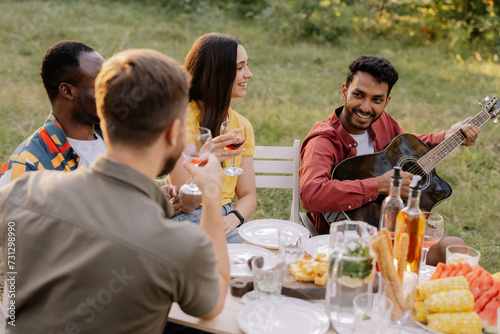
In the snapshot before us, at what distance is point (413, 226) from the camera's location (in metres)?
2.03

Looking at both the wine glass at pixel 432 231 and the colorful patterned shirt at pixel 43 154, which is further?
the colorful patterned shirt at pixel 43 154

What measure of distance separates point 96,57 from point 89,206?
1409 millimetres

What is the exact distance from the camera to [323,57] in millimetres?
9789

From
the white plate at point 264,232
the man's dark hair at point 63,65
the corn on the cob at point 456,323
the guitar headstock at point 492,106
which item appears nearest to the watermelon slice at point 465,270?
the corn on the cob at point 456,323

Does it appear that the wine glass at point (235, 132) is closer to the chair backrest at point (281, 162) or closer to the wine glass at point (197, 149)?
the wine glass at point (197, 149)

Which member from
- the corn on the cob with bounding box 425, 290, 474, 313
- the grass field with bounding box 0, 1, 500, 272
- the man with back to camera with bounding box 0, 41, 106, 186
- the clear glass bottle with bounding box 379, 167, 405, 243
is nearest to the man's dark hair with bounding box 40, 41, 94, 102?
the man with back to camera with bounding box 0, 41, 106, 186

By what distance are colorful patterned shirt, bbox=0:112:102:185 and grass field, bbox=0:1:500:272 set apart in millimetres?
2505

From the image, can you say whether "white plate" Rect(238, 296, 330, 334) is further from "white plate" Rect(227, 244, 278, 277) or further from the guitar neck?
the guitar neck

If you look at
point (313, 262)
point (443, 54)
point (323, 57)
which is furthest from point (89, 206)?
point (443, 54)

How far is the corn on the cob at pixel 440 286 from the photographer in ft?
6.25

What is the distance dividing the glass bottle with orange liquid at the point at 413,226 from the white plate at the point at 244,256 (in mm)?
569

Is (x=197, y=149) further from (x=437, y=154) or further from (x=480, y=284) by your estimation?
(x=437, y=154)

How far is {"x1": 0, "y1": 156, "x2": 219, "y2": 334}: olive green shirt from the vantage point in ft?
4.99

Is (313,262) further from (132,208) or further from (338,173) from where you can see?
(338,173)
